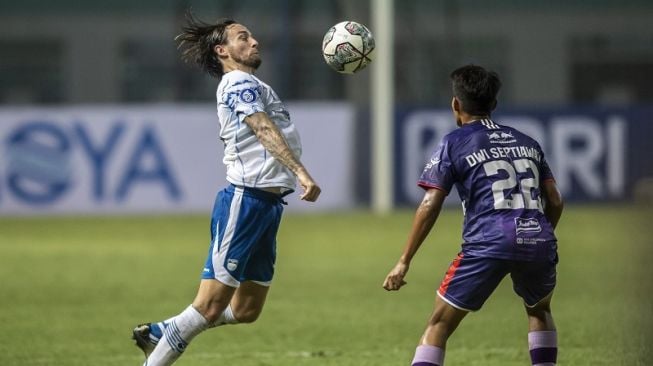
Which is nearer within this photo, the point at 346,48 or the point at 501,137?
the point at 501,137

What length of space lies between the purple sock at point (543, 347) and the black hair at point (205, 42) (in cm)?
252

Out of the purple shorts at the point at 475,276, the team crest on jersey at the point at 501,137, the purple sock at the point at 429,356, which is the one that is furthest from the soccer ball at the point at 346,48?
the purple sock at the point at 429,356

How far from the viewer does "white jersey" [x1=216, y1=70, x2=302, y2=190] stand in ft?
26.3

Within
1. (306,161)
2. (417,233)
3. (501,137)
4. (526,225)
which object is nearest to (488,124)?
(501,137)

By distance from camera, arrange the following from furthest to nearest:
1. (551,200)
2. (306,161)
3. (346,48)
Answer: (306,161) < (346,48) < (551,200)

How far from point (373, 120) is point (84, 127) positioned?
507 centimetres

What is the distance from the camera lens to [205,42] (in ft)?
27.8

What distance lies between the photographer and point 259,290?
8.34 metres

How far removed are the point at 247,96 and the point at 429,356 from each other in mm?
1870

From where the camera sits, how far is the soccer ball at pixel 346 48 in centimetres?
867

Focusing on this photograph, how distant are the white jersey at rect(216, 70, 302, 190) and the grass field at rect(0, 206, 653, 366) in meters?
1.95

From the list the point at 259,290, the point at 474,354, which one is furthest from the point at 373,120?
the point at 259,290

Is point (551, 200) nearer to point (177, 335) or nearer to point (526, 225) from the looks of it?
point (526, 225)

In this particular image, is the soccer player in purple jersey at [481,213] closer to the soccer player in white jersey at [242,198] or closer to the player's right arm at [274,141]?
the player's right arm at [274,141]
